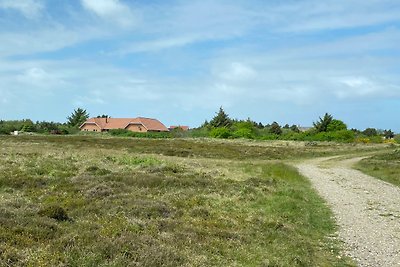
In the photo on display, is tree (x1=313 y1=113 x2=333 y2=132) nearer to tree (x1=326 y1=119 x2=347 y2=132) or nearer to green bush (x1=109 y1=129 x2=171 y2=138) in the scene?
tree (x1=326 y1=119 x2=347 y2=132)

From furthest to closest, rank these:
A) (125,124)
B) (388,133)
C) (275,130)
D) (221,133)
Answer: (388,133)
(125,124)
(275,130)
(221,133)

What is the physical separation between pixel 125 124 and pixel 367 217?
12718cm

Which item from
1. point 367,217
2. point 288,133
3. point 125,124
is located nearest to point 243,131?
point 288,133

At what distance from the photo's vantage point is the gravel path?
11.4 meters

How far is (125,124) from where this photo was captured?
459ft

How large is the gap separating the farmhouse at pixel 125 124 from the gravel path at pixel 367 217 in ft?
360

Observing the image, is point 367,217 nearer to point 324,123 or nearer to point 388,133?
point 324,123

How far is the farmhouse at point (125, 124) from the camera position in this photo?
136175 mm

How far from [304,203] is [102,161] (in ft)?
65.4

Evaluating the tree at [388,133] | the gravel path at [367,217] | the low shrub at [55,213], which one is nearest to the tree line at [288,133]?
the tree at [388,133]

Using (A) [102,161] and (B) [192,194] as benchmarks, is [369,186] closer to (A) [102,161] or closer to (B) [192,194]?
(B) [192,194]

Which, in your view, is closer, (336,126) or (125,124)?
(336,126)

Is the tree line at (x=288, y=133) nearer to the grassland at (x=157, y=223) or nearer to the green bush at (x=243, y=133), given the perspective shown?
the green bush at (x=243, y=133)

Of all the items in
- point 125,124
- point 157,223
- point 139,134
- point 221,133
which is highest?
point 125,124
